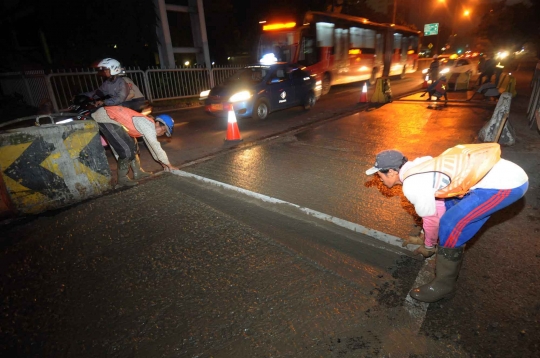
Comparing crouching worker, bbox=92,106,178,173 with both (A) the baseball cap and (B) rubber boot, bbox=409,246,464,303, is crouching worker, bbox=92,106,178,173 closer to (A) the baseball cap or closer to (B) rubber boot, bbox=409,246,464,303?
(A) the baseball cap

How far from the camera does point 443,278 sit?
233 centimetres

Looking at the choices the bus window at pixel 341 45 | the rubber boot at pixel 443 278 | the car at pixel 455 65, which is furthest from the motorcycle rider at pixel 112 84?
the car at pixel 455 65

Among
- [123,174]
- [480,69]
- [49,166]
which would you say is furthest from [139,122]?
[480,69]

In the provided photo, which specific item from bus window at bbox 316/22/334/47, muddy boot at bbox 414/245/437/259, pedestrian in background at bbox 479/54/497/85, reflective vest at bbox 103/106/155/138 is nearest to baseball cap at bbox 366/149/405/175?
muddy boot at bbox 414/245/437/259

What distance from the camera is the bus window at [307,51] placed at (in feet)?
47.7

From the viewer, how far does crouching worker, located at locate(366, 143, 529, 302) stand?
203 centimetres

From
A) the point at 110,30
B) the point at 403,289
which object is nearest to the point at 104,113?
the point at 403,289

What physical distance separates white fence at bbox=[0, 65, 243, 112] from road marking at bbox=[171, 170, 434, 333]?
329 inches

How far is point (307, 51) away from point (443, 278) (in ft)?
47.2

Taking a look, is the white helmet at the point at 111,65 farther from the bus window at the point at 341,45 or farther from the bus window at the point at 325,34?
the bus window at the point at 341,45

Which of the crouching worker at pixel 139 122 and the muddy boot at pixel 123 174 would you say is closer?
the crouching worker at pixel 139 122

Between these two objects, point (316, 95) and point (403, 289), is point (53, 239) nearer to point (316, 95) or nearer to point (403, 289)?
point (403, 289)

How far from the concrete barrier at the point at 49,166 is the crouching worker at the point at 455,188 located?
397cm

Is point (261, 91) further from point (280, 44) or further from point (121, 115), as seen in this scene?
point (280, 44)
